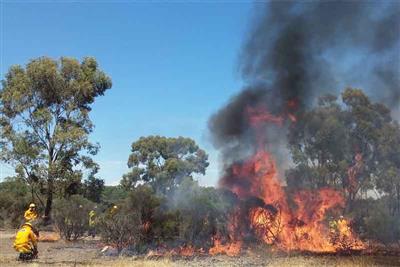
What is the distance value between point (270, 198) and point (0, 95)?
26093mm

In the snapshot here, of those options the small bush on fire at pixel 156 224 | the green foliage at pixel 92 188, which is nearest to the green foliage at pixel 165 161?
the green foliage at pixel 92 188

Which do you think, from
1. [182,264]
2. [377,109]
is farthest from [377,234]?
[377,109]

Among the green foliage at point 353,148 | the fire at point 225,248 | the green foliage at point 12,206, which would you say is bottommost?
the fire at point 225,248

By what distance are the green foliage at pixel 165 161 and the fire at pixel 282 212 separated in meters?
34.1

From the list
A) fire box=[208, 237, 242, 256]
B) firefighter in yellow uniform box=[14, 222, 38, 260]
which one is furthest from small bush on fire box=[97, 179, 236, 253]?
firefighter in yellow uniform box=[14, 222, 38, 260]

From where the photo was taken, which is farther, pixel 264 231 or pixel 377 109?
pixel 377 109

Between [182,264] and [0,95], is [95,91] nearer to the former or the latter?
[0,95]

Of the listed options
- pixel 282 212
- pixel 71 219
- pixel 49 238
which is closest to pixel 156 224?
pixel 282 212

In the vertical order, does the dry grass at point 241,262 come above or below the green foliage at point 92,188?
below

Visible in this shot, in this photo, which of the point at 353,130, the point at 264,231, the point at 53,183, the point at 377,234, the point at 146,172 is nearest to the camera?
the point at 264,231

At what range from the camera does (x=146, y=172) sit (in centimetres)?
6388

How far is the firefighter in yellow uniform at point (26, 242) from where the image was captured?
1712 centimetres

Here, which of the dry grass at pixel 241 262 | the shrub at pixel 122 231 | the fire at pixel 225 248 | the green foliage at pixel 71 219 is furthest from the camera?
the green foliage at pixel 71 219

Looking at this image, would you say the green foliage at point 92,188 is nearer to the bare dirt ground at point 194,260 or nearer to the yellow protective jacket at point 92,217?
the yellow protective jacket at point 92,217
